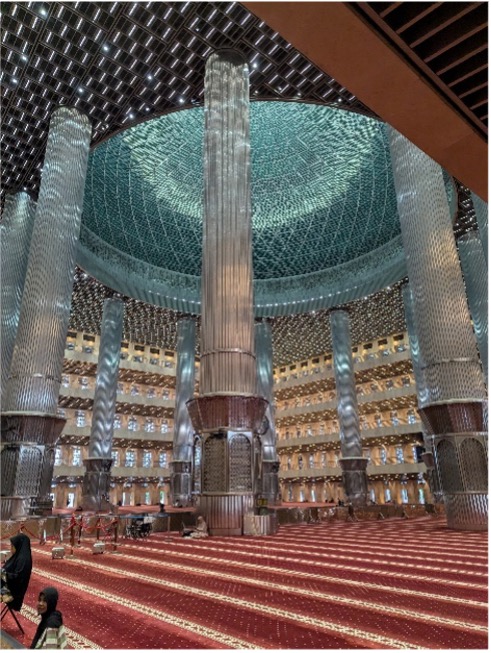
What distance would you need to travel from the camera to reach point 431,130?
9.68ft

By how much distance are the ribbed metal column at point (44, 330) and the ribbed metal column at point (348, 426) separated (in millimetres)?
13999

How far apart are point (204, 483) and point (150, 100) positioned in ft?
37.7

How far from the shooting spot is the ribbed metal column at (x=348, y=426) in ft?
70.6

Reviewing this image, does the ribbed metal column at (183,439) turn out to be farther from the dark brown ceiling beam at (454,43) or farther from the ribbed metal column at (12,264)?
the dark brown ceiling beam at (454,43)

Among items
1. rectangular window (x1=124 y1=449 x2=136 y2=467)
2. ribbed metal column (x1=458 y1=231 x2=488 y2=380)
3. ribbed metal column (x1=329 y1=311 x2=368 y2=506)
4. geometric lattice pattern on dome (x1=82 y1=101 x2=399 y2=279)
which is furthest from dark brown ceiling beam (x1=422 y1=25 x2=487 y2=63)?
rectangular window (x1=124 y1=449 x2=136 y2=467)

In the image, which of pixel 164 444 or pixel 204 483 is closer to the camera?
pixel 204 483

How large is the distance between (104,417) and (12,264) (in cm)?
888

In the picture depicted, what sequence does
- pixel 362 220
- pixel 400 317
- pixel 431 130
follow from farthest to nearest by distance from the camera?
pixel 400 317 < pixel 362 220 < pixel 431 130

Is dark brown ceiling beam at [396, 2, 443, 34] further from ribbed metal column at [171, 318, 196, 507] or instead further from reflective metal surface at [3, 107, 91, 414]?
ribbed metal column at [171, 318, 196, 507]

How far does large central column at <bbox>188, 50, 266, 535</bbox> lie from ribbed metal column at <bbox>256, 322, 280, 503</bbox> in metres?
9.57

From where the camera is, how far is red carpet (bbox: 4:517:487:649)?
9.17ft

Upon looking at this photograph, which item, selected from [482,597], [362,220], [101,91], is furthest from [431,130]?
[362,220]

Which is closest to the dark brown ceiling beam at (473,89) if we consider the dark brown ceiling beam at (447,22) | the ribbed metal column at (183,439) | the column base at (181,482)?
the dark brown ceiling beam at (447,22)

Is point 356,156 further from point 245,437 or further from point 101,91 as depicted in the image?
point 245,437
